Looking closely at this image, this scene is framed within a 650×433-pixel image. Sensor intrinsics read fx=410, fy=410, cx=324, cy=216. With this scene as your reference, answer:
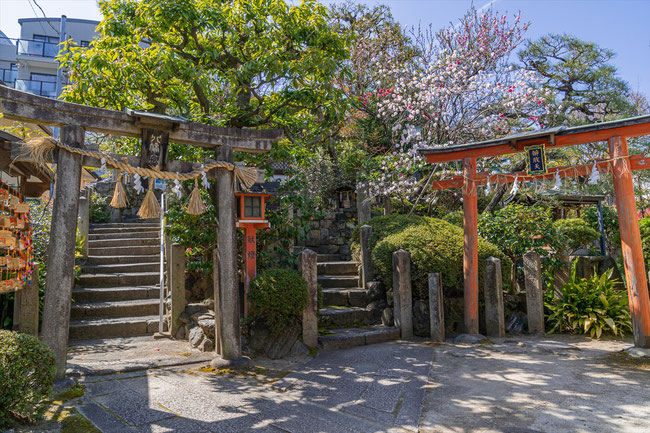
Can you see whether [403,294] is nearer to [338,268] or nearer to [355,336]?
[355,336]

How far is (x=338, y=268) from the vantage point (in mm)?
9914

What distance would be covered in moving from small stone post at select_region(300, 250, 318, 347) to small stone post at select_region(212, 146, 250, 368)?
45.6 inches

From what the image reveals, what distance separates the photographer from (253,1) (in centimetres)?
673

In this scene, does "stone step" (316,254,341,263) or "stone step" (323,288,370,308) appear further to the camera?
"stone step" (316,254,341,263)

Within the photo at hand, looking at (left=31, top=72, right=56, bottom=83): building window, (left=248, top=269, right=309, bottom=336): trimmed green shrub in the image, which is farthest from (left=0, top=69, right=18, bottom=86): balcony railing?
(left=248, top=269, right=309, bottom=336): trimmed green shrub

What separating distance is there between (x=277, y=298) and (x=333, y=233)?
707cm

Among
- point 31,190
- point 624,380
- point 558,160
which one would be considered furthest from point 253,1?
point 558,160

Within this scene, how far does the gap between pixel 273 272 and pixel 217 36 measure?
4264 mm

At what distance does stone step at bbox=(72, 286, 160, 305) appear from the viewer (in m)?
8.35

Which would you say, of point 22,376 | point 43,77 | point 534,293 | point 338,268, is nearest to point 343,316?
point 338,268

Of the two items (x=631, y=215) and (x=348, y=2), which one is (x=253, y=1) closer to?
(x=631, y=215)

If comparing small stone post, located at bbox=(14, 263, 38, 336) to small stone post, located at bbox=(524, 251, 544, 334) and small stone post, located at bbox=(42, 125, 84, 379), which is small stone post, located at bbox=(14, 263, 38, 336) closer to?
small stone post, located at bbox=(42, 125, 84, 379)

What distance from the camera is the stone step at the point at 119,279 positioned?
892 centimetres

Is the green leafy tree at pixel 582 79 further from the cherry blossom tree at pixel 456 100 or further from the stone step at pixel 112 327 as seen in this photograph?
the stone step at pixel 112 327
